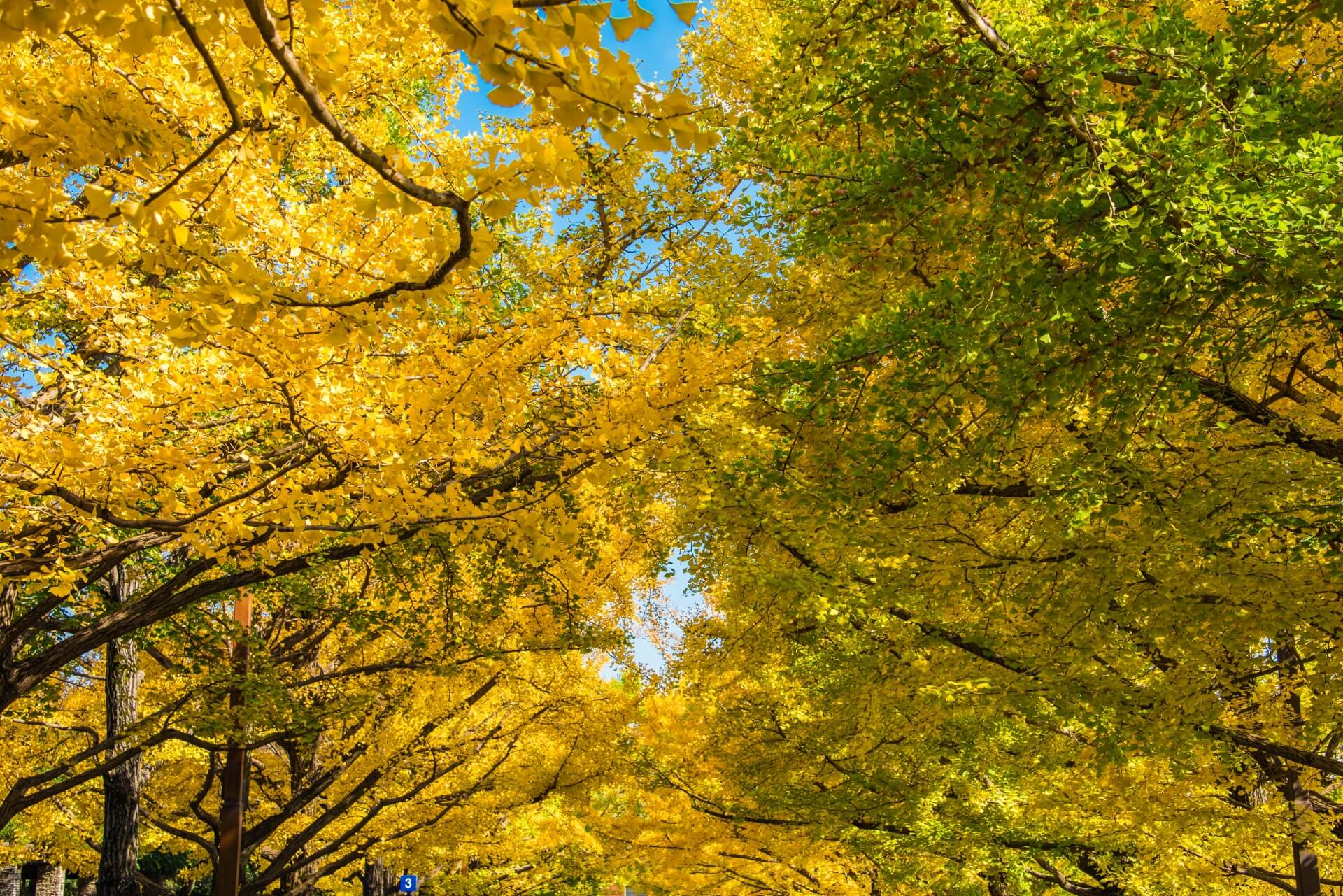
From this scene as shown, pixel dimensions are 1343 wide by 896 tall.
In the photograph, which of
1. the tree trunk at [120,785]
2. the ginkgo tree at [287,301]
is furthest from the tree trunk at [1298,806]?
the tree trunk at [120,785]

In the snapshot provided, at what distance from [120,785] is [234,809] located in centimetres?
122

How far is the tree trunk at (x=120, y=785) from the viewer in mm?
9375

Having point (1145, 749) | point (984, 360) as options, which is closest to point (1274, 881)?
point (1145, 749)

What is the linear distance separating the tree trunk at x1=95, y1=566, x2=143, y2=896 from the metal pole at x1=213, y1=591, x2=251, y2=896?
0.85 metres

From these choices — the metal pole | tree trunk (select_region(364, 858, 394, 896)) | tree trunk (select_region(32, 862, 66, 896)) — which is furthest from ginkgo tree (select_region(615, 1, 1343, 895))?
tree trunk (select_region(32, 862, 66, 896))

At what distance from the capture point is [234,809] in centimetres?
971

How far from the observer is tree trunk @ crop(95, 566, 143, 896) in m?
9.38

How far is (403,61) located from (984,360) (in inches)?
187

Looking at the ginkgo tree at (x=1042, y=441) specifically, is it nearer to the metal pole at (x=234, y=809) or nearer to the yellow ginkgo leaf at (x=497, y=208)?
the yellow ginkgo leaf at (x=497, y=208)

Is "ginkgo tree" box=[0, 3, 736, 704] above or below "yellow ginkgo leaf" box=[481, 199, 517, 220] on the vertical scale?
above

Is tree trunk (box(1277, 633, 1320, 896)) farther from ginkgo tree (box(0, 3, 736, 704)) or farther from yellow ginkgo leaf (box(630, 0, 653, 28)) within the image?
yellow ginkgo leaf (box(630, 0, 653, 28))

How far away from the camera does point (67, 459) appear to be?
4398mm

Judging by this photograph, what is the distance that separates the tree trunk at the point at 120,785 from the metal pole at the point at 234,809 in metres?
0.85

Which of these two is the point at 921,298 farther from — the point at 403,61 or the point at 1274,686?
the point at 1274,686
